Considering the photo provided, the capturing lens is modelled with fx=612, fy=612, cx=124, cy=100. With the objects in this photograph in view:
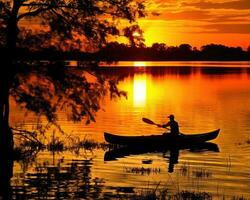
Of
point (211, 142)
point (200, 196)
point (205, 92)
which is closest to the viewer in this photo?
point (200, 196)

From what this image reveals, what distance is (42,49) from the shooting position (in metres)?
26.7

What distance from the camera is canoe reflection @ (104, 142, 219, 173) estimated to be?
3173 cm

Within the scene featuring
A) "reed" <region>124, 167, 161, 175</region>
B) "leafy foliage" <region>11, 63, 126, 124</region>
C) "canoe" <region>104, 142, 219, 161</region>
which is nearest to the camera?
"reed" <region>124, 167, 161, 175</region>

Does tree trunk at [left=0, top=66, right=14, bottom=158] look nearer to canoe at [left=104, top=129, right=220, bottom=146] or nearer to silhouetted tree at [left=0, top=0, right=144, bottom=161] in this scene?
silhouetted tree at [left=0, top=0, right=144, bottom=161]

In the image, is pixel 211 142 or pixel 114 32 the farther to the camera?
pixel 211 142

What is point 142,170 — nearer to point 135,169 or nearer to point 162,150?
point 135,169

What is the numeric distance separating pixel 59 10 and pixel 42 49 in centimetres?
198

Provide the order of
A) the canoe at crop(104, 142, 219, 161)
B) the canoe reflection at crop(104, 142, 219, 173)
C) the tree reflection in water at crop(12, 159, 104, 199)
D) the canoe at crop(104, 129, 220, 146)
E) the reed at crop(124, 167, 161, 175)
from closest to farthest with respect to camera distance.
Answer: the tree reflection in water at crop(12, 159, 104, 199) → the reed at crop(124, 167, 161, 175) → the canoe reflection at crop(104, 142, 219, 173) → the canoe at crop(104, 142, 219, 161) → the canoe at crop(104, 129, 220, 146)

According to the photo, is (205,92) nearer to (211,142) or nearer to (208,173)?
(211,142)

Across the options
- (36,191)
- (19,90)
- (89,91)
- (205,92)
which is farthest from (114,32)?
(205,92)

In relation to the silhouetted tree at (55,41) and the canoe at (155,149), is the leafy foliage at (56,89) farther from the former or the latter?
the canoe at (155,149)

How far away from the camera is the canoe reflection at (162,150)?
31734 mm

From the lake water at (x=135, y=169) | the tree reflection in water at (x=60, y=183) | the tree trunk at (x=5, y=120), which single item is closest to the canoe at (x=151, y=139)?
the lake water at (x=135, y=169)

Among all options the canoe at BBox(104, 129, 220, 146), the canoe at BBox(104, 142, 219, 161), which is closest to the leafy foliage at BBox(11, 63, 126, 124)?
the canoe at BBox(104, 142, 219, 161)
